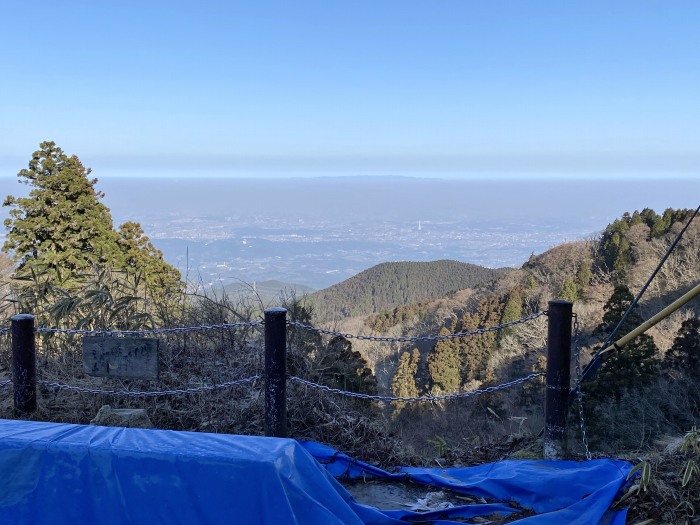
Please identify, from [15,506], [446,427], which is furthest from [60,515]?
[446,427]

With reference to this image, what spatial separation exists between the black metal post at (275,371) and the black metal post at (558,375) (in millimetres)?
2033

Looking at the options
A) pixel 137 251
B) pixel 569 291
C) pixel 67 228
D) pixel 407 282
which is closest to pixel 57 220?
pixel 67 228

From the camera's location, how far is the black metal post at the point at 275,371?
496 cm

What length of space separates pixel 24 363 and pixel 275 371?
232 cm

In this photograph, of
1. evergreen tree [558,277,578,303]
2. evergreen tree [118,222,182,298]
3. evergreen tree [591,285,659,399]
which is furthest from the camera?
evergreen tree [558,277,578,303]

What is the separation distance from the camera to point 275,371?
196 inches

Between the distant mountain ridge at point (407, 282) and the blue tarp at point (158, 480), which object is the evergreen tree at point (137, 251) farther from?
the distant mountain ridge at point (407, 282)

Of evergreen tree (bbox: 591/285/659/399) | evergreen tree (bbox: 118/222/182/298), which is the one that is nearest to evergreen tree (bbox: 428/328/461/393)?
evergreen tree (bbox: 591/285/659/399)

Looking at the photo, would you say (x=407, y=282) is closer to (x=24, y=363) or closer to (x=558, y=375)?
(x=24, y=363)

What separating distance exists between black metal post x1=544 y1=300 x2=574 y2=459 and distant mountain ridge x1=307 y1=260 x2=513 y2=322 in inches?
1987

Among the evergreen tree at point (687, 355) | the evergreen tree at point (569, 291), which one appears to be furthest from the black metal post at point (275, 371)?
the evergreen tree at point (569, 291)

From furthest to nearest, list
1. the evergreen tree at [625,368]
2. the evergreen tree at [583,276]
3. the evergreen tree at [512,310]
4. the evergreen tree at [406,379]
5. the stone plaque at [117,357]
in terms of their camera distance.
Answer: the evergreen tree at [583,276], the evergreen tree at [512,310], the evergreen tree at [406,379], the evergreen tree at [625,368], the stone plaque at [117,357]

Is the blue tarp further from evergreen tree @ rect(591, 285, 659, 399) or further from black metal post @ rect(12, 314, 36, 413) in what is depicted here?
evergreen tree @ rect(591, 285, 659, 399)

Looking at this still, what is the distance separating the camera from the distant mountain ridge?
192ft
